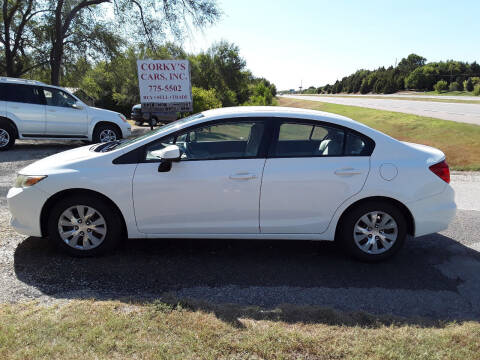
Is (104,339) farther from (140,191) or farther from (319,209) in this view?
(319,209)

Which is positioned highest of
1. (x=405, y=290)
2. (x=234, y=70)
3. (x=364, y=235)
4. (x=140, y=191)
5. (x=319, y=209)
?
(x=234, y=70)

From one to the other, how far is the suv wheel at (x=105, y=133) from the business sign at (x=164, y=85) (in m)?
1.35

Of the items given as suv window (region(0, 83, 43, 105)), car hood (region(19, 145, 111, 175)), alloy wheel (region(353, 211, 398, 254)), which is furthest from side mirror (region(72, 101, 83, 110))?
alloy wheel (region(353, 211, 398, 254))

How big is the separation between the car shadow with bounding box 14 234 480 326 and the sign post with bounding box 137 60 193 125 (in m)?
8.73

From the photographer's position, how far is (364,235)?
4.27 meters

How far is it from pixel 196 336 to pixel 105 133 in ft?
33.2

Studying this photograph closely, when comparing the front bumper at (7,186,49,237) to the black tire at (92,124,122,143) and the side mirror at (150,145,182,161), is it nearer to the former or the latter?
the side mirror at (150,145,182,161)

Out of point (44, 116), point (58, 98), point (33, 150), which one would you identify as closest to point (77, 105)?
point (58, 98)

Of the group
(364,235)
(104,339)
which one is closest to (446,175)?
(364,235)

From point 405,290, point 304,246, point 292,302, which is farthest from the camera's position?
point 304,246

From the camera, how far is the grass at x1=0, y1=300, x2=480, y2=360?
270cm

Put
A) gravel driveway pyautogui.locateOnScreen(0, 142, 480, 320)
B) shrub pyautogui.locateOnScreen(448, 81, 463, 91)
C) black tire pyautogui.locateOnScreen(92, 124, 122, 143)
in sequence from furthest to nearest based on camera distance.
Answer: shrub pyautogui.locateOnScreen(448, 81, 463, 91) → black tire pyautogui.locateOnScreen(92, 124, 122, 143) → gravel driveway pyautogui.locateOnScreen(0, 142, 480, 320)

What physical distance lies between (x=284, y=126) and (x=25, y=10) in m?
18.7

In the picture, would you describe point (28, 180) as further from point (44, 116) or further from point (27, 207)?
point (44, 116)
